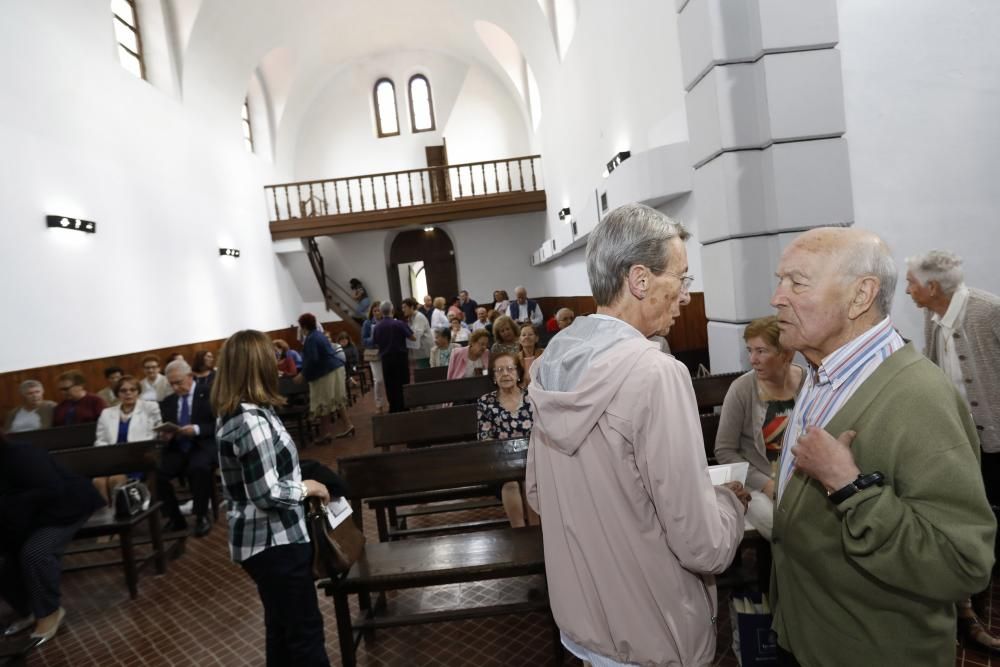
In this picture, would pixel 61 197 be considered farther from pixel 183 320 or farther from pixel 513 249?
pixel 513 249

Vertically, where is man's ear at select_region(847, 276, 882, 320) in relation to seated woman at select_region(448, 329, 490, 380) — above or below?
above

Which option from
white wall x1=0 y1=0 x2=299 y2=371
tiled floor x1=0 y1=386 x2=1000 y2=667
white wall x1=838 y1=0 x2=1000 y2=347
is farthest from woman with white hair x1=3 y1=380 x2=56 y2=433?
white wall x1=838 y1=0 x2=1000 y2=347

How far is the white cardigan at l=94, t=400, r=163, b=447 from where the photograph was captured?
480 cm

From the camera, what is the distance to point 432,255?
18469 mm

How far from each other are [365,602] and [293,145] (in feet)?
54.3

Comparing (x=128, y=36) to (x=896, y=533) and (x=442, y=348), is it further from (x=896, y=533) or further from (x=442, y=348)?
(x=896, y=533)

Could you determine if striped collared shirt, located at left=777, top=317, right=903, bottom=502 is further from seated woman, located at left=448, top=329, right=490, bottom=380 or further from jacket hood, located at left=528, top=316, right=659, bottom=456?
seated woman, located at left=448, top=329, right=490, bottom=380

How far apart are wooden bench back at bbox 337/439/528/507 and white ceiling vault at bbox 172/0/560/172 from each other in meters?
9.34

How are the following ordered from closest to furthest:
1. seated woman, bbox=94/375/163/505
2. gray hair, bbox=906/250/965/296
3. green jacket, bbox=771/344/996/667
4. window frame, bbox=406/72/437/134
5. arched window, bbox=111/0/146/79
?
green jacket, bbox=771/344/996/667 < gray hair, bbox=906/250/965/296 < seated woman, bbox=94/375/163/505 < arched window, bbox=111/0/146/79 < window frame, bbox=406/72/437/134

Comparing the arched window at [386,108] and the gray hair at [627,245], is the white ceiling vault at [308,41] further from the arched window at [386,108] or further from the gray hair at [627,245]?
the gray hair at [627,245]

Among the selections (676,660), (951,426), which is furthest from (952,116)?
(676,660)

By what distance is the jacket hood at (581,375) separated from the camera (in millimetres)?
1161

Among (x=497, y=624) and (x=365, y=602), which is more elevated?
(x=365, y=602)

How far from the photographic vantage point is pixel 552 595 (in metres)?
1.44
